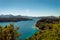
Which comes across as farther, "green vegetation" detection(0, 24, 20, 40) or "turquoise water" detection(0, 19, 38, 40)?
"turquoise water" detection(0, 19, 38, 40)

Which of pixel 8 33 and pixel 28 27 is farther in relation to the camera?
pixel 28 27

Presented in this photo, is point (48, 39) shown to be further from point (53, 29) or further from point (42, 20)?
point (42, 20)

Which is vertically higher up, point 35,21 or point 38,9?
point 38,9

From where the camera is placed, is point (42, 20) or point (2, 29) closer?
point (2, 29)

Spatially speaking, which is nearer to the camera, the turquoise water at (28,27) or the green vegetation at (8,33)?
the green vegetation at (8,33)

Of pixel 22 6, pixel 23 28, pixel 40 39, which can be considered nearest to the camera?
pixel 40 39

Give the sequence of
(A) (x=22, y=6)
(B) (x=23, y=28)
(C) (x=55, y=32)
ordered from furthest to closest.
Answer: (A) (x=22, y=6)
(B) (x=23, y=28)
(C) (x=55, y=32)

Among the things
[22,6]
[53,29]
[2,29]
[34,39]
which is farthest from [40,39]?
[22,6]

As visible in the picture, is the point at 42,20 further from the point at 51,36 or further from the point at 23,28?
the point at 51,36

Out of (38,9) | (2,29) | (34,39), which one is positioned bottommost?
(34,39)
